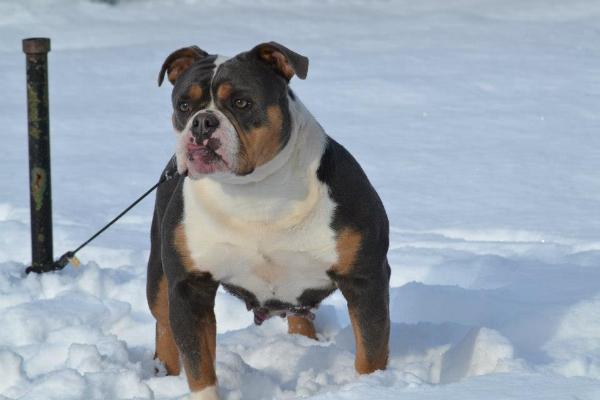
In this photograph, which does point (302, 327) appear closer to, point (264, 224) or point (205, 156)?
point (264, 224)

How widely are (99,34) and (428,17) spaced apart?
365 cm

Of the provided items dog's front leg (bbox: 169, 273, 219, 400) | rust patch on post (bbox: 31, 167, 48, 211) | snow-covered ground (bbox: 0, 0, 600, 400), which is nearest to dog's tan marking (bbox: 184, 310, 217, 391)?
dog's front leg (bbox: 169, 273, 219, 400)

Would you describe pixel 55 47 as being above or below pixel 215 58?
below

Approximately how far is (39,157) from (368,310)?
2.37 metres

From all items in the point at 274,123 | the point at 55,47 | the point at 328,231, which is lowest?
the point at 55,47

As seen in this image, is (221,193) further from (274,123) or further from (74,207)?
(74,207)

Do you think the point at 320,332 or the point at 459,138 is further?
the point at 459,138

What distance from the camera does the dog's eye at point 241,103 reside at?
3656mm

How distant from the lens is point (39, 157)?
5.72 metres

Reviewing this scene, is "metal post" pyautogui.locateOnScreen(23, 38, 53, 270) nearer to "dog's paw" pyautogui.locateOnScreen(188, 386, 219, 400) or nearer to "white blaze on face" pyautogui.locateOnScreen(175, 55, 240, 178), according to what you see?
"dog's paw" pyautogui.locateOnScreen(188, 386, 219, 400)

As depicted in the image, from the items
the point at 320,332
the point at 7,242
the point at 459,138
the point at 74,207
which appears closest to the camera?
the point at 320,332

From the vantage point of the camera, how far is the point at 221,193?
380cm

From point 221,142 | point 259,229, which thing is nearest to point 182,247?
point 259,229

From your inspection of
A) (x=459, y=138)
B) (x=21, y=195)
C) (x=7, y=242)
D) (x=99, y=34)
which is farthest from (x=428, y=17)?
(x=7, y=242)
